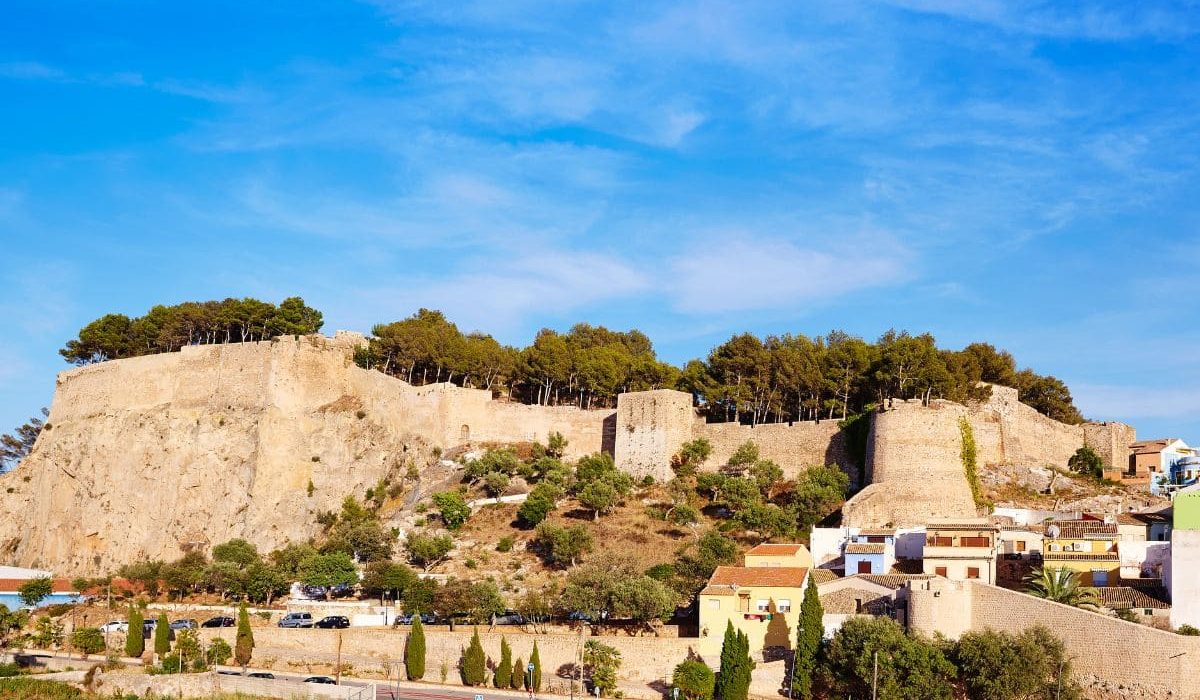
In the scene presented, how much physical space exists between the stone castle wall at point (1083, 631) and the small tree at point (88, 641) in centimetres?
2851

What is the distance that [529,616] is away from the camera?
46.8m

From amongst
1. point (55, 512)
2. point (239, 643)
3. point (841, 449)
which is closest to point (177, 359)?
point (55, 512)

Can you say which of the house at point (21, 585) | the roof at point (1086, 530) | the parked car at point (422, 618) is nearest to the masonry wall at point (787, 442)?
the roof at point (1086, 530)

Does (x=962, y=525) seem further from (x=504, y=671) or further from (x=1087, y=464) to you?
(x=1087, y=464)

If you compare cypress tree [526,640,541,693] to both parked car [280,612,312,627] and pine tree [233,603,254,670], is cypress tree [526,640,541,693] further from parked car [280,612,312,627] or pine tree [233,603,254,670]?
parked car [280,612,312,627]

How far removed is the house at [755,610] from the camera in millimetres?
41938

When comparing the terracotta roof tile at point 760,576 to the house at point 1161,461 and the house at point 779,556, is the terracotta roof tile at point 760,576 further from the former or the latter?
the house at point 1161,461

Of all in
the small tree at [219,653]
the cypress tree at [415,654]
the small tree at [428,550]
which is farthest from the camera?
the small tree at [428,550]

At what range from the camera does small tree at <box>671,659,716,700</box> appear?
38406mm

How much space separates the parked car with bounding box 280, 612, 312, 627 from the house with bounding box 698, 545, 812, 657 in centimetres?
1523

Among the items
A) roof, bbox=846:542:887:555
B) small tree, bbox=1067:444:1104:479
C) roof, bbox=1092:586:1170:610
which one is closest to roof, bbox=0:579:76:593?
roof, bbox=846:542:887:555

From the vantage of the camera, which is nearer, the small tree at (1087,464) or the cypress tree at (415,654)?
the cypress tree at (415,654)

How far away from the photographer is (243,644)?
4488 centimetres

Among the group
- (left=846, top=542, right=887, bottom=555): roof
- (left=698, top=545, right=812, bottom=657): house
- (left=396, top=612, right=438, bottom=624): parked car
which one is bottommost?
(left=396, top=612, right=438, bottom=624): parked car
